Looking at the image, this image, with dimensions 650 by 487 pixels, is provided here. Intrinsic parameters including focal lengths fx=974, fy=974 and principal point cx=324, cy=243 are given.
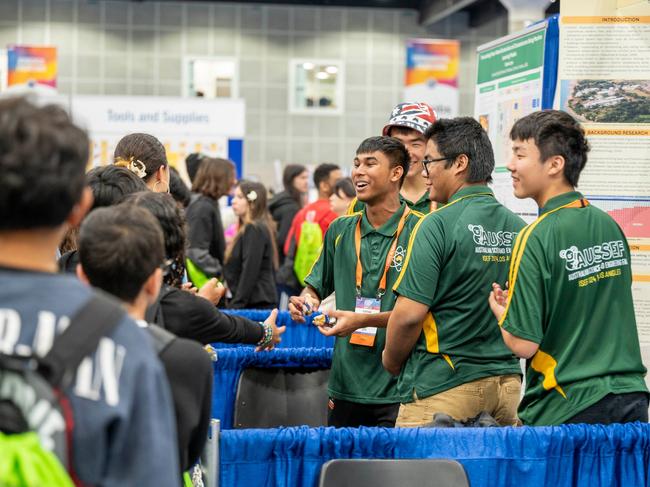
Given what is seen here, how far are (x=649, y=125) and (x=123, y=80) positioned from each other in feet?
54.2

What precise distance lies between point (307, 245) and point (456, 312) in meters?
4.54

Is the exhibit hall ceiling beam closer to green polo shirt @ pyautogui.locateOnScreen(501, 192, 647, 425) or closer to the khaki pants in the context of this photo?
the khaki pants

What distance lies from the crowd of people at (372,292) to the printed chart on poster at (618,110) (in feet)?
2.19

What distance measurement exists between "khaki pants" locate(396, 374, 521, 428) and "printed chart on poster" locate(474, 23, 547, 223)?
4.50 feet

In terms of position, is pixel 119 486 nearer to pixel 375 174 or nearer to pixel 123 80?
pixel 375 174

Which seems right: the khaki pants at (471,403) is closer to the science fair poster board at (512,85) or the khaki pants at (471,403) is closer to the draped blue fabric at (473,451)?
the draped blue fabric at (473,451)

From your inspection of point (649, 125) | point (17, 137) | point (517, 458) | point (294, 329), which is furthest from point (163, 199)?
point (294, 329)

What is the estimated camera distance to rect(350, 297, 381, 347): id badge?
11.7ft

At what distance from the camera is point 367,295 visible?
11.8ft

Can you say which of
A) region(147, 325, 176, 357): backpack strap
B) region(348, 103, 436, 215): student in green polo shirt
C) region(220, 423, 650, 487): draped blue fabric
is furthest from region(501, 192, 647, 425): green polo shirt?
region(348, 103, 436, 215): student in green polo shirt

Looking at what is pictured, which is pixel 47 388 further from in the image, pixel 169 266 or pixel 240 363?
pixel 240 363

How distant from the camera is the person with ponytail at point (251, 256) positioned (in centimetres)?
682

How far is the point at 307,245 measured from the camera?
7719mm

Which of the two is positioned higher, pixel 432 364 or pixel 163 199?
pixel 163 199
